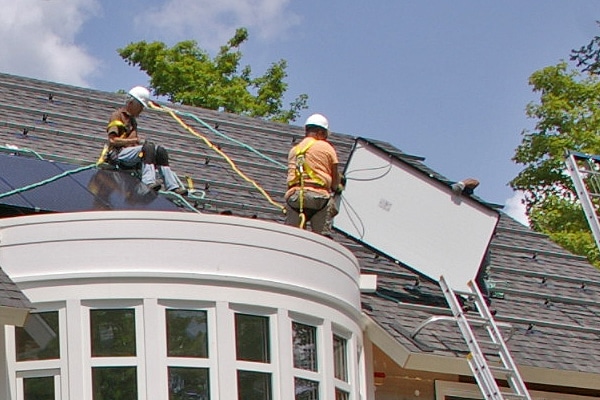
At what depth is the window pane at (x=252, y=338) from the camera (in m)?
12.3

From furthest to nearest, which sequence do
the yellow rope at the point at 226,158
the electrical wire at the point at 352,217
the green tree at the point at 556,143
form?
the green tree at the point at 556,143, the yellow rope at the point at 226,158, the electrical wire at the point at 352,217

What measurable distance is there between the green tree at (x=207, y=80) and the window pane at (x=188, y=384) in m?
18.7

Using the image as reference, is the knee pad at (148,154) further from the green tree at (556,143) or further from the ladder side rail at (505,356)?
the green tree at (556,143)

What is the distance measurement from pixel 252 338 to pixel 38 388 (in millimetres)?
1753

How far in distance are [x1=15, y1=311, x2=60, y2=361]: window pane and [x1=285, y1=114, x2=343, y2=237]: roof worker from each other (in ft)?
9.18

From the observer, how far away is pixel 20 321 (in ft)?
37.4

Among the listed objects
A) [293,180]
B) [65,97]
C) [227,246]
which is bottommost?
[227,246]

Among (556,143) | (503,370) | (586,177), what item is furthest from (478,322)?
(556,143)

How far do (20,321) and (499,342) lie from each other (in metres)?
4.82

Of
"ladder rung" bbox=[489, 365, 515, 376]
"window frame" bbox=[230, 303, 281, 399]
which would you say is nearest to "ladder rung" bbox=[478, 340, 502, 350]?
"ladder rung" bbox=[489, 365, 515, 376]

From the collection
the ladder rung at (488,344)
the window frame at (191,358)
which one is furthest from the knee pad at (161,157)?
the ladder rung at (488,344)

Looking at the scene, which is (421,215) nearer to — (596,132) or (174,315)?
(174,315)

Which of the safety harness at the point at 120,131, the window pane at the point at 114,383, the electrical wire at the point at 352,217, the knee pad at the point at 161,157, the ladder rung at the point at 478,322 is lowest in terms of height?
the window pane at the point at 114,383

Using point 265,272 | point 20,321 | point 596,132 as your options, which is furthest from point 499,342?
point 596,132
